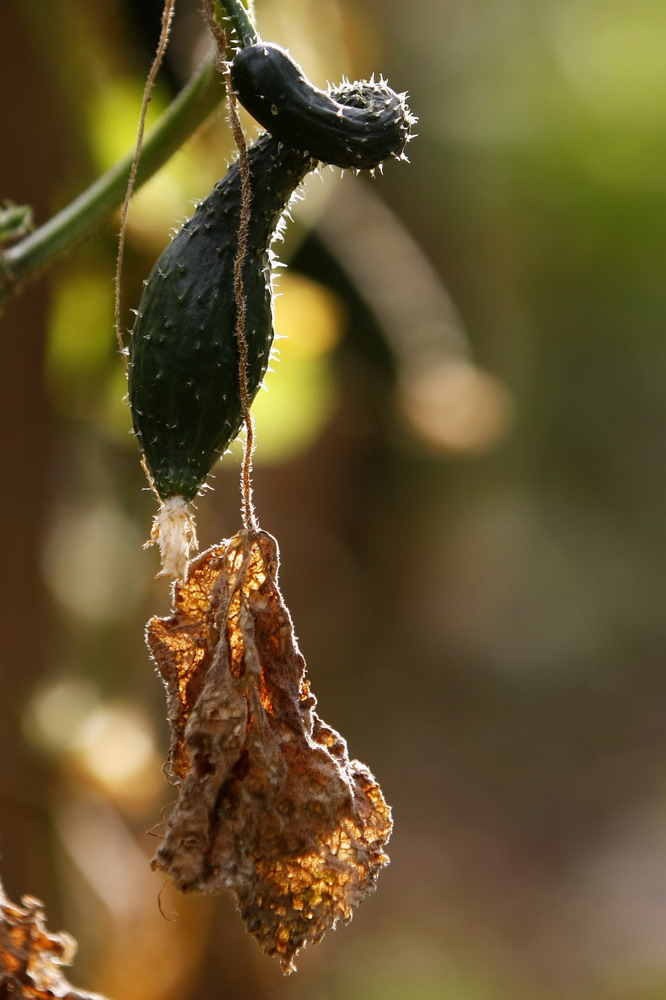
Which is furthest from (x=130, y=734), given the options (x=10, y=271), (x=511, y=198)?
(x=511, y=198)

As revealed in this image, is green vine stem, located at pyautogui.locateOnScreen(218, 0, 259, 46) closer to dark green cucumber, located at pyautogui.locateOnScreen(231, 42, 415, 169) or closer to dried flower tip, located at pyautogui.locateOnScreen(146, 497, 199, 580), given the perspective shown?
dark green cucumber, located at pyautogui.locateOnScreen(231, 42, 415, 169)

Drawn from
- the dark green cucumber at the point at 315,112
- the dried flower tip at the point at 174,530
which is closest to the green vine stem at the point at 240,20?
the dark green cucumber at the point at 315,112

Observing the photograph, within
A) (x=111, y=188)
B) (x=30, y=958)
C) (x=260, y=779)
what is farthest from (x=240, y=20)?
(x=30, y=958)

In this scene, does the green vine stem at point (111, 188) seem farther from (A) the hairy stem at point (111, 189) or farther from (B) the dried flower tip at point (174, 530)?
(B) the dried flower tip at point (174, 530)

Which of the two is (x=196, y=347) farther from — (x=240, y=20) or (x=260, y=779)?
(x=260, y=779)

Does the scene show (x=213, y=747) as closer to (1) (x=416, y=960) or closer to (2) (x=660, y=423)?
(1) (x=416, y=960)

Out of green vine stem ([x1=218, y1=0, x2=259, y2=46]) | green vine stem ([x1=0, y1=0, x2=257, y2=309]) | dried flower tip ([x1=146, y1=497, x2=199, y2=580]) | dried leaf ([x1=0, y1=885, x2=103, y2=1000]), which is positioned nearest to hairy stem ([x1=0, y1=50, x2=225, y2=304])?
green vine stem ([x1=0, y1=0, x2=257, y2=309])
